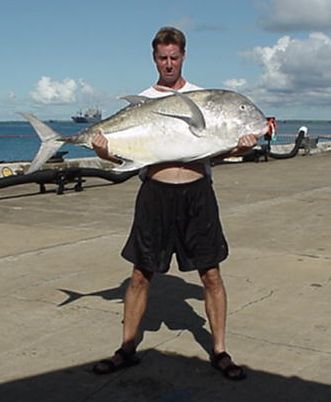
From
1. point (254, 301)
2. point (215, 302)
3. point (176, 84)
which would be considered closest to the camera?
point (176, 84)

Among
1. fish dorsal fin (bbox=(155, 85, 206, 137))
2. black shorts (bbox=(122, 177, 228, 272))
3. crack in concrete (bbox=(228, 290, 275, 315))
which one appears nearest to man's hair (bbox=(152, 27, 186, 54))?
fish dorsal fin (bbox=(155, 85, 206, 137))

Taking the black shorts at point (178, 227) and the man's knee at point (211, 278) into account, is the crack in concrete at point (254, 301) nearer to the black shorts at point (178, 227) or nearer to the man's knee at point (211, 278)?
the man's knee at point (211, 278)

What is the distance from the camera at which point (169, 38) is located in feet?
13.9

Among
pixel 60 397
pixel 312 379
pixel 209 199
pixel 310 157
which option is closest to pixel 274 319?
pixel 312 379

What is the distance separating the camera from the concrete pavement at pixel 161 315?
4.26 metres

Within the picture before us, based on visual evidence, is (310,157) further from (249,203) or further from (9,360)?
(9,360)

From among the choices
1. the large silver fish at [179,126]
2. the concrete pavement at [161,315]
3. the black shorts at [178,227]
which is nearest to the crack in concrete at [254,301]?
the concrete pavement at [161,315]

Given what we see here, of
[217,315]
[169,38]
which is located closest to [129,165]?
[169,38]

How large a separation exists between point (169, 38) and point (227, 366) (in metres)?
1.98

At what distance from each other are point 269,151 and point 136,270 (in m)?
18.8

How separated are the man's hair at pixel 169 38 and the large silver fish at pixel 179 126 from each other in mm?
314

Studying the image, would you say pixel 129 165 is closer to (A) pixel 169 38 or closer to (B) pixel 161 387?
(A) pixel 169 38

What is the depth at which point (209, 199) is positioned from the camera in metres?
4.39

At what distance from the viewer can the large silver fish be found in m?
4.11
